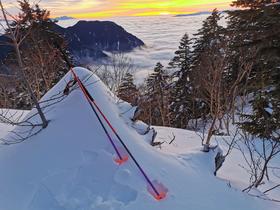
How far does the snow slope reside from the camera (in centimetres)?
464

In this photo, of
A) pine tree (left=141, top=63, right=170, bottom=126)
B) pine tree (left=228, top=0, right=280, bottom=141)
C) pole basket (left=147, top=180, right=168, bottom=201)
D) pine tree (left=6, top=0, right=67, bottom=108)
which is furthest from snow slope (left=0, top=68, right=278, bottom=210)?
pine tree (left=141, top=63, right=170, bottom=126)

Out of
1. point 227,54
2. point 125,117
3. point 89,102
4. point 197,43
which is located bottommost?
point 197,43

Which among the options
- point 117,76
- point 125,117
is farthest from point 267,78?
point 117,76

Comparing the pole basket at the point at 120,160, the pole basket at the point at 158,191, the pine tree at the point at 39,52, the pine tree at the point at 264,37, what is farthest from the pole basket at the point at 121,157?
the pine tree at the point at 39,52

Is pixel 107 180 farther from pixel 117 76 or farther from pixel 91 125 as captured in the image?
pixel 117 76

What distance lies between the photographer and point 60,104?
632 cm

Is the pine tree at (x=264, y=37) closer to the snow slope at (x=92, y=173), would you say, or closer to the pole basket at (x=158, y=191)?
the snow slope at (x=92, y=173)

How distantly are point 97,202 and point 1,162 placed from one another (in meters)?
2.21

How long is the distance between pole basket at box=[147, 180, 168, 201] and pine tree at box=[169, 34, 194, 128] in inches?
951

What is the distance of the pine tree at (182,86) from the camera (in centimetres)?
2919

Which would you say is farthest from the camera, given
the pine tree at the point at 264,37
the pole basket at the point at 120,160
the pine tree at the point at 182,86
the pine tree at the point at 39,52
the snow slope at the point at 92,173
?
the pine tree at the point at 182,86

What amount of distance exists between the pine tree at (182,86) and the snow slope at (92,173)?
2317 cm

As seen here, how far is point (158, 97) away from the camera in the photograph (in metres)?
Result: 26.0

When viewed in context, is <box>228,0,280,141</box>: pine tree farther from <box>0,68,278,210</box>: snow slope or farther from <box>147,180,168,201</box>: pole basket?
<box>147,180,168,201</box>: pole basket
